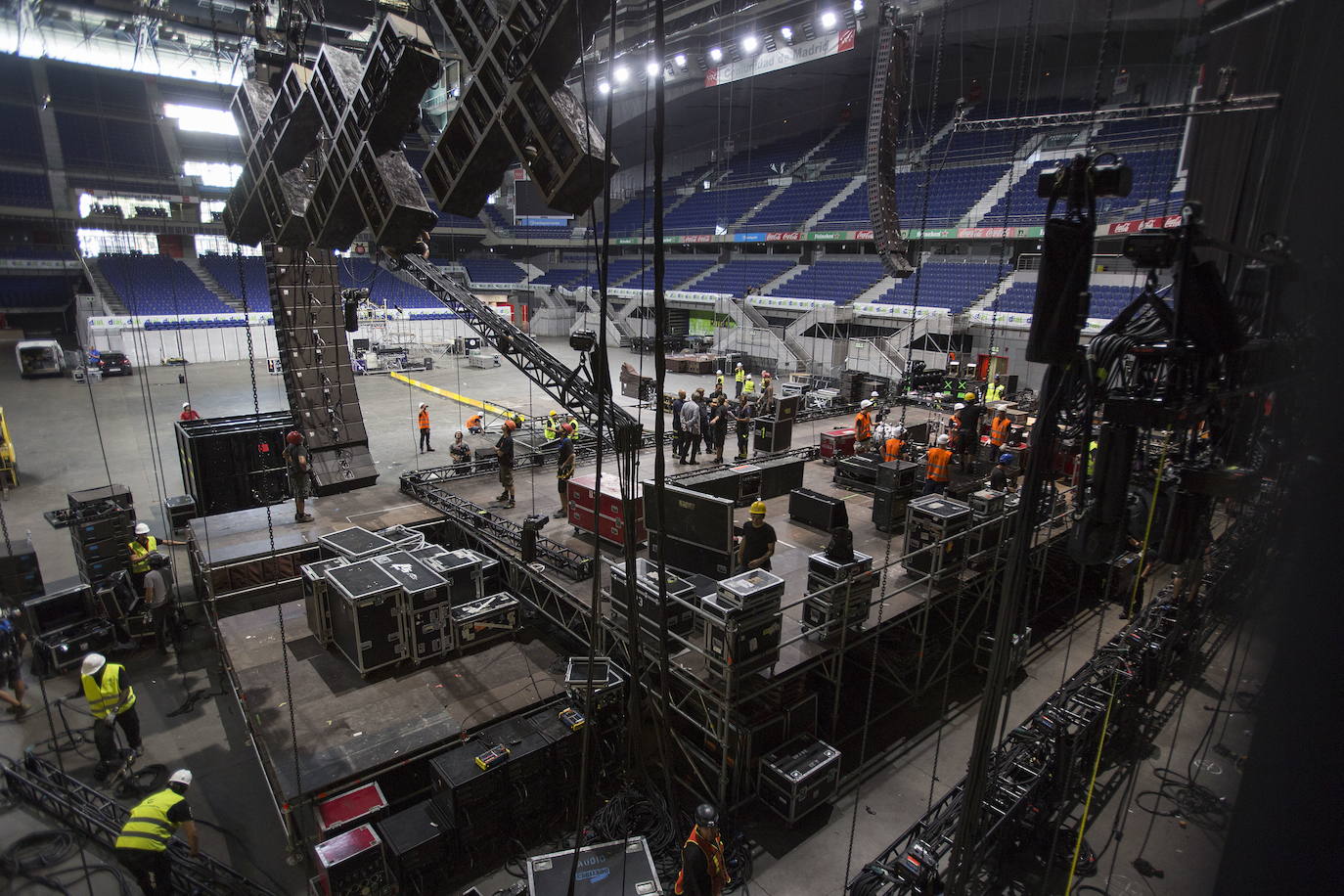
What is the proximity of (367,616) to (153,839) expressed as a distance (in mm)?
2298

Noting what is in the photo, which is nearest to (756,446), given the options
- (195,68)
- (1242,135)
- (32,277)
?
(1242,135)

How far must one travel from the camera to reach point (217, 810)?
19.7 ft

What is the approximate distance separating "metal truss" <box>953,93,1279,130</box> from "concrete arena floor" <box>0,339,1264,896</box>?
4.27ft

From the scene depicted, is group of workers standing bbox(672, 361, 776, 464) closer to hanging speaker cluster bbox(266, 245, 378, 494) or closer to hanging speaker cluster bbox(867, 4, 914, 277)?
hanging speaker cluster bbox(867, 4, 914, 277)

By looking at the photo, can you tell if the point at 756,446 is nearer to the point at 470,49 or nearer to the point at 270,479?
the point at 270,479

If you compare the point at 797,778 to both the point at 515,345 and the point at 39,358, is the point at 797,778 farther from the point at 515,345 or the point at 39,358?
the point at 39,358

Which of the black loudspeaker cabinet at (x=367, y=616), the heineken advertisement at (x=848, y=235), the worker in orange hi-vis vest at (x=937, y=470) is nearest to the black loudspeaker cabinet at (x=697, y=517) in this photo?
the black loudspeaker cabinet at (x=367, y=616)

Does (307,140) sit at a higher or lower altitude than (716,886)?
higher

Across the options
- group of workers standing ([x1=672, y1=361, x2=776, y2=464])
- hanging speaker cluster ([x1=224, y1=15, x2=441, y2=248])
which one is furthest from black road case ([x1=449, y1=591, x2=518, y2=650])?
group of workers standing ([x1=672, y1=361, x2=776, y2=464])

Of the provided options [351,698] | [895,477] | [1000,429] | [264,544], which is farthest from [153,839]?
[1000,429]

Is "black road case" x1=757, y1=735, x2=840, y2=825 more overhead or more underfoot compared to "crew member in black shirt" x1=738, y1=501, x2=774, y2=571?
more underfoot

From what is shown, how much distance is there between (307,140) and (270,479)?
22.3 feet

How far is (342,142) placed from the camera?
605cm

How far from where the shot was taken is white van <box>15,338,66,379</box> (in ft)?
76.8
